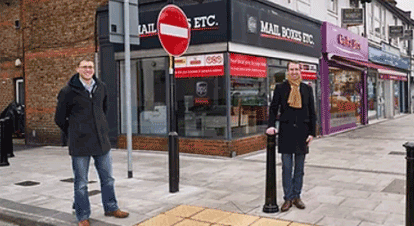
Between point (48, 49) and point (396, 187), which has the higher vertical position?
point (48, 49)

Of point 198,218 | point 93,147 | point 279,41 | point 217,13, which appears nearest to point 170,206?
point 198,218

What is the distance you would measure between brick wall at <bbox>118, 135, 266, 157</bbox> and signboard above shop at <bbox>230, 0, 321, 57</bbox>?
237 cm

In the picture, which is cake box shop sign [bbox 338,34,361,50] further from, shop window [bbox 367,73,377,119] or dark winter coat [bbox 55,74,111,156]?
dark winter coat [bbox 55,74,111,156]

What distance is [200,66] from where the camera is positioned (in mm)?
9805

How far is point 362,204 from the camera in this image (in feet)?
17.7

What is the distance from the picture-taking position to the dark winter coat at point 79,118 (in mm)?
4641

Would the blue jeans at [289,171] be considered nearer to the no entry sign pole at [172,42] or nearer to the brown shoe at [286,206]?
the brown shoe at [286,206]

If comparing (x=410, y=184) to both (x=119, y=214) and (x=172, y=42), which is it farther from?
(x=172, y=42)

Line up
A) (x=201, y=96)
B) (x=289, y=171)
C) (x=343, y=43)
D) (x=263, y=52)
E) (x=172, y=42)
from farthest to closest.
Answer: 1. (x=343, y=43)
2. (x=263, y=52)
3. (x=201, y=96)
4. (x=172, y=42)
5. (x=289, y=171)

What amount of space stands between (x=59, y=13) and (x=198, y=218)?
31.4 feet

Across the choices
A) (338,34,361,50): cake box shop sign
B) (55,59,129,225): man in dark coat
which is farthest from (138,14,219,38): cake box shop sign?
(338,34,361,50): cake box shop sign

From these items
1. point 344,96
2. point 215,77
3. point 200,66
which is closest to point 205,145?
point 215,77

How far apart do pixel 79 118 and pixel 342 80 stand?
45.5 feet

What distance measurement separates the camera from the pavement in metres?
4.95
